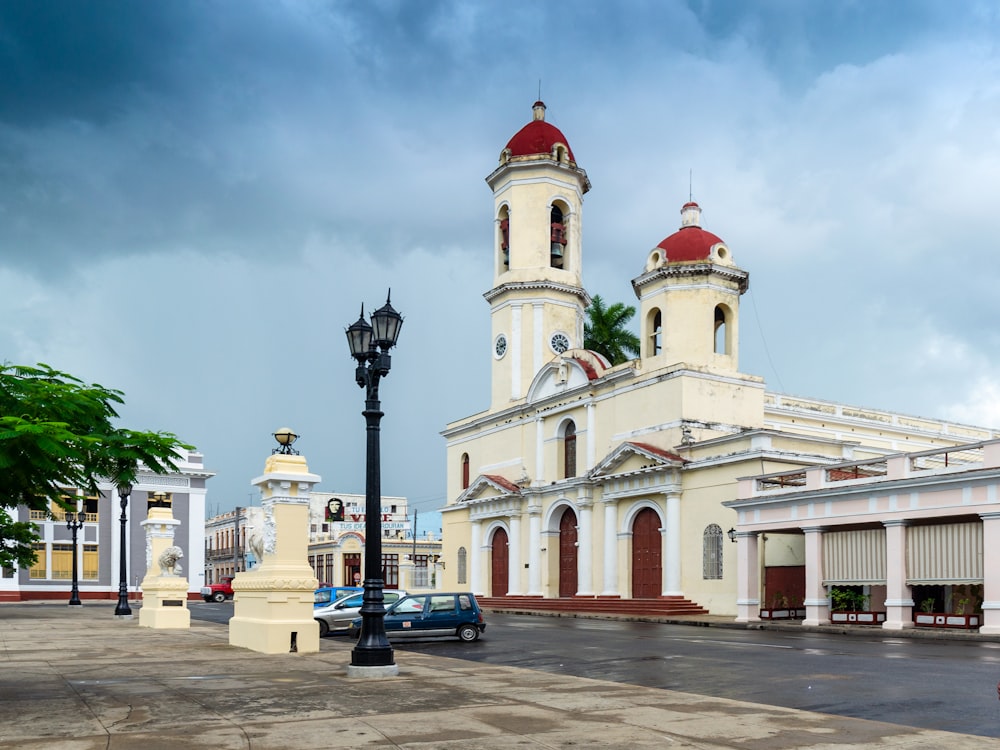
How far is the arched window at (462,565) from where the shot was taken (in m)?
56.8

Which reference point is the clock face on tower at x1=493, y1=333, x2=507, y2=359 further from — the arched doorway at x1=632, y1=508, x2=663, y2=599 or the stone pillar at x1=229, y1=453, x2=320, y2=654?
the stone pillar at x1=229, y1=453, x2=320, y2=654

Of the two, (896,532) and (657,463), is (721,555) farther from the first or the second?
(896,532)

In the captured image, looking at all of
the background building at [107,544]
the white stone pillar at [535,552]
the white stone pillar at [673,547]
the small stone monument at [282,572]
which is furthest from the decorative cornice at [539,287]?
the small stone monument at [282,572]

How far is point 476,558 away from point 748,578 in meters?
23.2

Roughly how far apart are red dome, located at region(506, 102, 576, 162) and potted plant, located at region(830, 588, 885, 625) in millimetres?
29043

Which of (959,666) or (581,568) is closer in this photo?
(959,666)

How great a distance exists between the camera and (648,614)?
129ft

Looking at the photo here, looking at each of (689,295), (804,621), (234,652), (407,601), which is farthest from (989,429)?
(234,652)

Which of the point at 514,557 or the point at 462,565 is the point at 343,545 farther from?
the point at 514,557

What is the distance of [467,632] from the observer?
959 inches

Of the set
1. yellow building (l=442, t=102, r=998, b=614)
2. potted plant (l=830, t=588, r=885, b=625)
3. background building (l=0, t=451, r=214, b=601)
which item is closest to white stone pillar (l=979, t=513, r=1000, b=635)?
potted plant (l=830, t=588, r=885, b=625)

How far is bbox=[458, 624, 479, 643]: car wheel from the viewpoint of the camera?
2430 centimetres

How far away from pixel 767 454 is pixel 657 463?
221 inches

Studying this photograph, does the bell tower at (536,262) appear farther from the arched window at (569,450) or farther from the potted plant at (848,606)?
the potted plant at (848,606)
